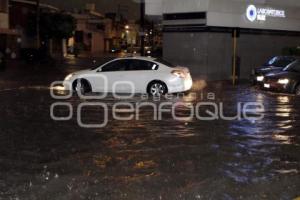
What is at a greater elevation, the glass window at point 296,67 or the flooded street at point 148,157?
the glass window at point 296,67

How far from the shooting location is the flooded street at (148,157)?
7.34m

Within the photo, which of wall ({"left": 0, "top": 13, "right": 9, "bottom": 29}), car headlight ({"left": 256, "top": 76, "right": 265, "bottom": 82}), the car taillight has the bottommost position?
car headlight ({"left": 256, "top": 76, "right": 265, "bottom": 82})

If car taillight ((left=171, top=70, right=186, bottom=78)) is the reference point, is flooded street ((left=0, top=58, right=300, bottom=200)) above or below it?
below

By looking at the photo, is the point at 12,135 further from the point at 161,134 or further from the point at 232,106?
the point at 232,106

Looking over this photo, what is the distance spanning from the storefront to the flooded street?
42.6 feet

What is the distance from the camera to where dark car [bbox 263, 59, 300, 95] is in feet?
68.2

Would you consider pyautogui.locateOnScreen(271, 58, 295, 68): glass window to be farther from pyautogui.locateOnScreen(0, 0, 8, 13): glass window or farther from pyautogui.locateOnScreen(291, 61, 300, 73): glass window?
pyautogui.locateOnScreen(0, 0, 8, 13): glass window

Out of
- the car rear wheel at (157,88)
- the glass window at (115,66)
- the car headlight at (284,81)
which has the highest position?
the glass window at (115,66)

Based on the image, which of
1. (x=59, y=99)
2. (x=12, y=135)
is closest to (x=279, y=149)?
(x=12, y=135)

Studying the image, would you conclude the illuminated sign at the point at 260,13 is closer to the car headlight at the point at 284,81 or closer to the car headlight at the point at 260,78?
the car headlight at the point at 260,78

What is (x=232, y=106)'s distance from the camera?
55.5 ft

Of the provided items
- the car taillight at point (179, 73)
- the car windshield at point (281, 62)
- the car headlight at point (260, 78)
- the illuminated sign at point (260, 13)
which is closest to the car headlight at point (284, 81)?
the car headlight at point (260, 78)

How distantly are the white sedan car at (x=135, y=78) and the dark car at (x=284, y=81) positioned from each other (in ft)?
11.8

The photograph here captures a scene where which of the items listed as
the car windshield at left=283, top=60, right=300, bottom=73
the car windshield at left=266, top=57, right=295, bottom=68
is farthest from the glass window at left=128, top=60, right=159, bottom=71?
the car windshield at left=266, top=57, right=295, bottom=68
